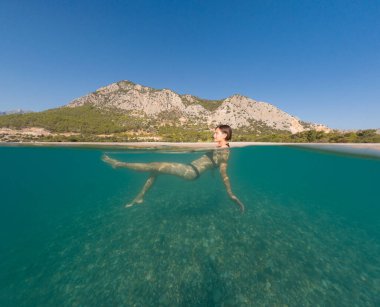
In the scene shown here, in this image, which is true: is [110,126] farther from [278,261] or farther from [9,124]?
[278,261]

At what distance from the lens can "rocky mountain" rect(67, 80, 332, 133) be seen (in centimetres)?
12812

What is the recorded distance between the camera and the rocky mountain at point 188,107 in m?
Answer: 128

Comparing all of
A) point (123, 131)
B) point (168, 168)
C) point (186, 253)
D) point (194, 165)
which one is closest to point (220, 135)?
point (194, 165)

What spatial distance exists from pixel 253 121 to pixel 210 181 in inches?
4832

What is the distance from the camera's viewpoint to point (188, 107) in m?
145

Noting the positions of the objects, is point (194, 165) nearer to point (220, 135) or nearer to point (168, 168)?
point (168, 168)

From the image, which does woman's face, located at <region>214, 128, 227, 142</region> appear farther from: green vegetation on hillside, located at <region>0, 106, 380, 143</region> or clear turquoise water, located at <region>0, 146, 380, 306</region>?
green vegetation on hillside, located at <region>0, 106, 380, 143</region>

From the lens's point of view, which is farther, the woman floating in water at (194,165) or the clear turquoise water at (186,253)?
the woman floating in water at (194,165)

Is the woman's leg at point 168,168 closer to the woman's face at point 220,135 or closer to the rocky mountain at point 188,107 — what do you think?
the woman's face at point 220,135

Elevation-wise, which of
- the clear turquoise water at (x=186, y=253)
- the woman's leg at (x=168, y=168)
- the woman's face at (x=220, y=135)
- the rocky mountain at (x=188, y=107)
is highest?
the rocky mountain at (x=188, y=107)

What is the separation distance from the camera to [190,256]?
6.09 meters

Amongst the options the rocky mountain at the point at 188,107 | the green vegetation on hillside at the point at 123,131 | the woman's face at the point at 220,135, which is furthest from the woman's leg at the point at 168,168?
the rocky mountain at the point at 188,107

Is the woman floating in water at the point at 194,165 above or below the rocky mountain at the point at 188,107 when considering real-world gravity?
below

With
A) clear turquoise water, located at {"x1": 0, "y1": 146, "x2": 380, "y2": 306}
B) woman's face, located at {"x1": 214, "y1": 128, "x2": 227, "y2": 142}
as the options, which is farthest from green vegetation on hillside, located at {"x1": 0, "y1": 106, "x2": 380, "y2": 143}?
woman's face, located at {"x1": 214, "y1": 128, "x2": 227, "y2": 142}
